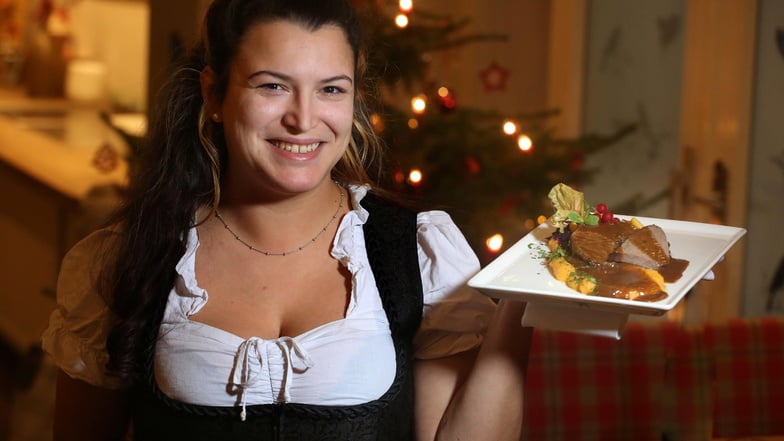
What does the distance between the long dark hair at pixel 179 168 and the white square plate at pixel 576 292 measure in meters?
0.38

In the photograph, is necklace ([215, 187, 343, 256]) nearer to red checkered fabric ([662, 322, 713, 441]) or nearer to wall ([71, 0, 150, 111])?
red checkered fabric ([662, 322, 713, 441])

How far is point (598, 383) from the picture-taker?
212 cm

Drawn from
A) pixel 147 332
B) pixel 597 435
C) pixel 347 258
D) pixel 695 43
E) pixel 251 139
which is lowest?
pixel 597 435

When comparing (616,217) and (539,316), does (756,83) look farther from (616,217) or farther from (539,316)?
(539,316)

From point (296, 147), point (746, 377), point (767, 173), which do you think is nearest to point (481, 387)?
point (296, 147)

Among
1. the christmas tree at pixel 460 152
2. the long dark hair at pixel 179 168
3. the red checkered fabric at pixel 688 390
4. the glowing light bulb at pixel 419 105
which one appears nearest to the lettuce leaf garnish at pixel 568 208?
the red checkered fabric at pixel 688 390

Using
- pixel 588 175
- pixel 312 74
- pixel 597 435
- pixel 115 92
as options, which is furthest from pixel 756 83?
pixel 115 92

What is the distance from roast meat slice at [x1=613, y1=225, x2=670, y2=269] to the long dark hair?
0.48 meters

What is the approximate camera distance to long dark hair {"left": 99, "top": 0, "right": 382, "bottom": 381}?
151cm

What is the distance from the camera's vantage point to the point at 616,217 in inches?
58.1

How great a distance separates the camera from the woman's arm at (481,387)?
1.45 metres

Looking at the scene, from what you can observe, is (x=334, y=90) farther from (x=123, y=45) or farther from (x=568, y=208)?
(x=123, y=45)

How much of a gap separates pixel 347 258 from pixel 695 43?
1871 millimetres

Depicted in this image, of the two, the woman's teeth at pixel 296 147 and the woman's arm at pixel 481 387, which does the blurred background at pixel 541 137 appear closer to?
the woman's teeth at pixel 296 147
